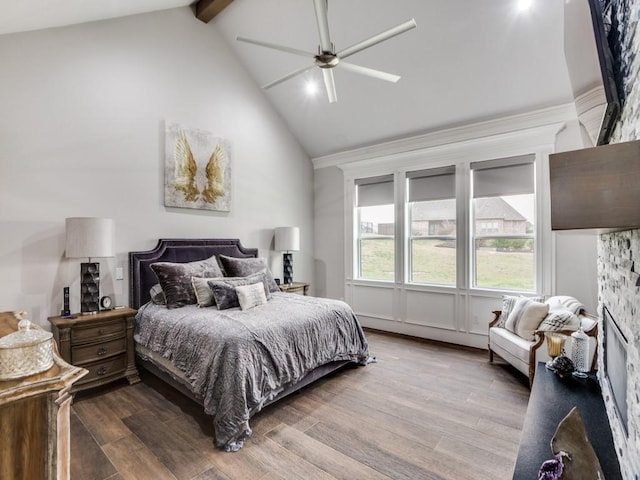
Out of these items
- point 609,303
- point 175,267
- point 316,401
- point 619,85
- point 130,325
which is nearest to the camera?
point 619,85

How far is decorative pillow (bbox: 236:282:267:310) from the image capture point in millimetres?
3240

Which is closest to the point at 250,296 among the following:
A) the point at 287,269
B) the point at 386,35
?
the point at 287,269

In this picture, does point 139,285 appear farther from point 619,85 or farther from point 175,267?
point 619,85

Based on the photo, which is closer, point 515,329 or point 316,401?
point 316,401

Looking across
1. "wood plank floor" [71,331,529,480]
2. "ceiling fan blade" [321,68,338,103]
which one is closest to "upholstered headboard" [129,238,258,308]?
"wood plank floor" [71,331,529,480]

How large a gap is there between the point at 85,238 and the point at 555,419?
3729 millimetres

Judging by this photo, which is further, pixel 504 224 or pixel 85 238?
pixel 504 224

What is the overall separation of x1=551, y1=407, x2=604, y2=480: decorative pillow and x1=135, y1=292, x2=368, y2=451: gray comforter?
1.82 metres

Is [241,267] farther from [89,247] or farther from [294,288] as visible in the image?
[89,247]

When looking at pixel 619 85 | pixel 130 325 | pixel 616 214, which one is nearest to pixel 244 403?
pixel 130 325

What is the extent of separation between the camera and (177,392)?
300 cm

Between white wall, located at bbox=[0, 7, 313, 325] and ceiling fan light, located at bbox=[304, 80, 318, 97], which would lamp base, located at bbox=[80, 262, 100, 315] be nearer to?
white wall, located at bbox=[0, 7, 313, 325]

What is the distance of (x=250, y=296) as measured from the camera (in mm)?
3305

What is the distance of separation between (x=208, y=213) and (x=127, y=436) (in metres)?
2.67
